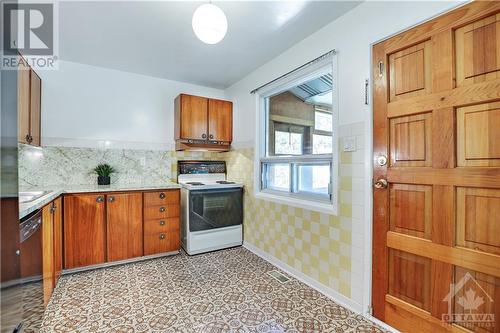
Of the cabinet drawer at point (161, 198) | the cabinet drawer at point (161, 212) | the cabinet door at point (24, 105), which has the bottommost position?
the cabinet drawer at point (161, 212)

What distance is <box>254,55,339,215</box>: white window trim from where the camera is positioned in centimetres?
194

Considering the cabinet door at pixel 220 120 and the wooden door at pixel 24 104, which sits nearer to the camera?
the wooden door at pixel 24 104

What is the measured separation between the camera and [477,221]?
4.05ft

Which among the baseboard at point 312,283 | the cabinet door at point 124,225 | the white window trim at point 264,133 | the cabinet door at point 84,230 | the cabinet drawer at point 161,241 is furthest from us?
the cabinet drawer at point 161,241

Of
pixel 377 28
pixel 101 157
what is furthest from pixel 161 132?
pixel 377 28

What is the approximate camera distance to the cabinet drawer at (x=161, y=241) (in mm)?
2729

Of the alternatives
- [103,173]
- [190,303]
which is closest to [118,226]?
[103,173]

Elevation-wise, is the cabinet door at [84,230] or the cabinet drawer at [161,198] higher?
the cabinet drawer at [161,198]

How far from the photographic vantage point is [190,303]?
73.8 inches

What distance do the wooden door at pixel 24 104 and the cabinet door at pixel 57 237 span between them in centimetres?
67

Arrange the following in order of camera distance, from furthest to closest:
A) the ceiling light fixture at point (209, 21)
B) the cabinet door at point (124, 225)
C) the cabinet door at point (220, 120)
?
the cabinet door at point (220, 120), the cabinet door at point (124, 225), the ceiling light fixture at point (209, 21)

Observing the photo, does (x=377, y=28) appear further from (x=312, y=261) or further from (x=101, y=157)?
(x=101, y=157)

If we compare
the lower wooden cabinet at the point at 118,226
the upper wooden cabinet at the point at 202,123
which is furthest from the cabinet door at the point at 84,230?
the upper wooden cabinet at the point at 202,123

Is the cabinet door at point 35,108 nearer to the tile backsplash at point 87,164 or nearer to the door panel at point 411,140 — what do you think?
the tile backsplash at point 87,164
